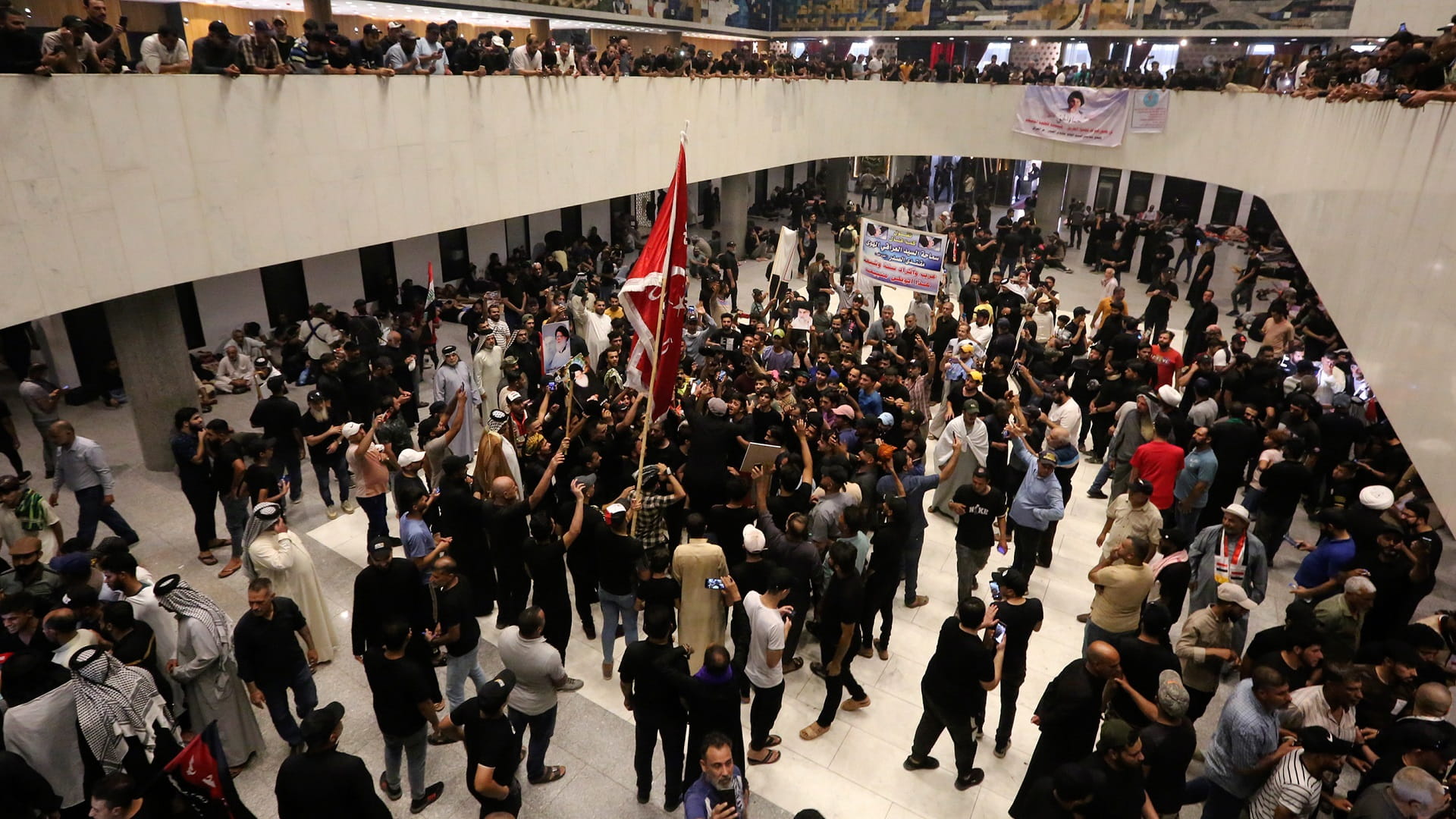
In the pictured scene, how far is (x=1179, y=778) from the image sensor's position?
433cm

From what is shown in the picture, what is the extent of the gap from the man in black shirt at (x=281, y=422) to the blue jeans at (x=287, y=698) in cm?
314

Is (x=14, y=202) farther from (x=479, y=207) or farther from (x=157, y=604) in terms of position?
(x=479, y=207)

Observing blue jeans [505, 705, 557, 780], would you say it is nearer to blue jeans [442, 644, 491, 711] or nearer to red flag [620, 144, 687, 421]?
blue jeans [442, 644, 491, 711]

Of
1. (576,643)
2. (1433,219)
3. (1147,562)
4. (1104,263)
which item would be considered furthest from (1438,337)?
(1104,263)

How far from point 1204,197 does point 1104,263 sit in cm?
867

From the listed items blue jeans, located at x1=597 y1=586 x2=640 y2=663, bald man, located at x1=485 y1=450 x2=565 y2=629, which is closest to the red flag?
bald man, located at x1=485 y1=450 x2=565 y2=629

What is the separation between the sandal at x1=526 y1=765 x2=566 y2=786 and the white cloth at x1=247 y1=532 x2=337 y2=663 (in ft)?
6.32

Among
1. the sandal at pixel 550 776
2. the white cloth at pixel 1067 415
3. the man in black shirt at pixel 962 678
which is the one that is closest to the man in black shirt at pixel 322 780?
the sandal at pixel 550 776

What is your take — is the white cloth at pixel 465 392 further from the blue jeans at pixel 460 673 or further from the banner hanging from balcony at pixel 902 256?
the banner hanging from balcony at pixel 902 256

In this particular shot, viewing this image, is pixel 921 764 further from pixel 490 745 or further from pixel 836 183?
pixel 836 183

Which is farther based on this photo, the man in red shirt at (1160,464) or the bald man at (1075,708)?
the man in red shirt at (1160,464)

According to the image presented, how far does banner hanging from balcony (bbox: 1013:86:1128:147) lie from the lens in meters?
20.5

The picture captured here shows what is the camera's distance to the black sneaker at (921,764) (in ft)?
18.3

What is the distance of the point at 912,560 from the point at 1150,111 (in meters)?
17.8
